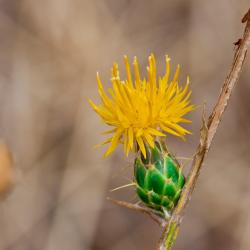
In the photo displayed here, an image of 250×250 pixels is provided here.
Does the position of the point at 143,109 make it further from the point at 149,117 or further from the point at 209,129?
the point at 209,129

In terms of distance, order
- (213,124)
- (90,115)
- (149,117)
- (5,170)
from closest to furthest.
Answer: (213,124), (149,117), (5,170), (90,115)

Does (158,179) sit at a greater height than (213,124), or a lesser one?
lesser

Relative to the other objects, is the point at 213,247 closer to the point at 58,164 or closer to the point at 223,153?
the point at 223,153

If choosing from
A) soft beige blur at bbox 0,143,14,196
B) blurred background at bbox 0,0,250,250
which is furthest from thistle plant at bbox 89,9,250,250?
blurred background at bbox 0,0,250,250

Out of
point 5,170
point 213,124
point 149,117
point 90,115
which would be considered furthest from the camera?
point 90,115

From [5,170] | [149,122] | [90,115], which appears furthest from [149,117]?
[90,115]

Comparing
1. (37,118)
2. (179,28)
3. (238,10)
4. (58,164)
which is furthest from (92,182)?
(238,10)

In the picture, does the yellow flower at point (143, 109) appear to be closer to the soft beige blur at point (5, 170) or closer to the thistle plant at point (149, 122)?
the thistle plant at point (149, 122)
